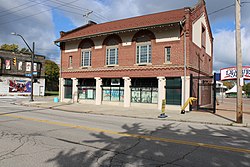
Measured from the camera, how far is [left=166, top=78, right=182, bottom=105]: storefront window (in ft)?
63.4

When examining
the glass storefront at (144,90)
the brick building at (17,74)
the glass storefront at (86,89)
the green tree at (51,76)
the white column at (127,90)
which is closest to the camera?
the glass storefront at (144,90)

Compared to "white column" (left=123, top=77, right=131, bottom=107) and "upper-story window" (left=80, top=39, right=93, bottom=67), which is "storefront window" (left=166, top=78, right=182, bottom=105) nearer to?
"white column" (left=123, top=77, right=131, bottom=107)

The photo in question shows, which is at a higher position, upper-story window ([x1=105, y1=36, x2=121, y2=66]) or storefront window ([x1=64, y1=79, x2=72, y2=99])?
upper-story window ([x1=105, y1=36, x2=121, y2=66])

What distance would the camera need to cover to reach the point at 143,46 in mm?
21578

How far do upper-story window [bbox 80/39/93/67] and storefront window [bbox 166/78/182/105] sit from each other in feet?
33.1

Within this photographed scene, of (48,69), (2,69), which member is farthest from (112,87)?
(48,69)

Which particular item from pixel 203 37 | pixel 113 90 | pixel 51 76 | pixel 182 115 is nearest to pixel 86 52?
pixel 113 90

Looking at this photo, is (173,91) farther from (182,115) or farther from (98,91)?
(98,91)

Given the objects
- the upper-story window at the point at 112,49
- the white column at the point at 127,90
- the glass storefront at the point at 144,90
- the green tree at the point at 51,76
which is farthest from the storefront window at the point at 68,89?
the green tree at the point at 51,76

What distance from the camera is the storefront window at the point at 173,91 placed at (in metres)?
19.3

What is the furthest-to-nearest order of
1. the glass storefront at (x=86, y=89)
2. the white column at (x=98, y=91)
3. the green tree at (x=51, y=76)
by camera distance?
the green tree at (x=51, y=76) < the glass storefront at (x=86, y=89) < the white column at (x=98, y=91)

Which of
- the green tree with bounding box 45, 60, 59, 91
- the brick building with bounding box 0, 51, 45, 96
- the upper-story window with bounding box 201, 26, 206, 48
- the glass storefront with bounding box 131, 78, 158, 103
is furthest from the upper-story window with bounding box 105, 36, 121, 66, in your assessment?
the green tree with bounding box 45, 60, 59, 91

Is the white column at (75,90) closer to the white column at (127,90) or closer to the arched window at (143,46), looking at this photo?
the white column at (127,90)

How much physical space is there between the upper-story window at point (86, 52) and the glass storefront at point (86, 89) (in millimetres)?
1966
